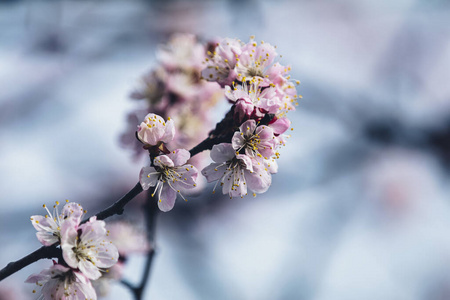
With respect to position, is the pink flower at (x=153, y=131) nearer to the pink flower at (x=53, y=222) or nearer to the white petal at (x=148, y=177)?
the white petal at (x=148, y=177)

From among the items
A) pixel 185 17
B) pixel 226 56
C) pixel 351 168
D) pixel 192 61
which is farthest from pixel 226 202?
pixel 226 56

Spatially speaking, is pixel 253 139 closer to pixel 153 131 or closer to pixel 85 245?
pixel 153 131

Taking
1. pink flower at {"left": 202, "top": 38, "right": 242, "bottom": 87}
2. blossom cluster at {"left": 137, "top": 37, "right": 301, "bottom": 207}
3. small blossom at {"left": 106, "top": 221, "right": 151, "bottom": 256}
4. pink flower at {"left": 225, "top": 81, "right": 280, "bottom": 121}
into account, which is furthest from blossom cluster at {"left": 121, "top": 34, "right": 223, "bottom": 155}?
pink flower at {"left": 225, "top": 81, "right": 280, "bottom": 121}

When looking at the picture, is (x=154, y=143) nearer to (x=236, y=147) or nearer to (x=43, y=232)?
(x=236, y=147)

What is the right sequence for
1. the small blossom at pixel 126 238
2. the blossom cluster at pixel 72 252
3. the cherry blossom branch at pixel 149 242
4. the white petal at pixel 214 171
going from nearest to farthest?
the blossom cluster at pixel 72 252 → the white petal at pixel 214 171 → the cherry blossom branch at pixel 149 242 → the small blossom at pixel 126 238

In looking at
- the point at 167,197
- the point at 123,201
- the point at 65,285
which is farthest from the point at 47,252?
the point at 167,197

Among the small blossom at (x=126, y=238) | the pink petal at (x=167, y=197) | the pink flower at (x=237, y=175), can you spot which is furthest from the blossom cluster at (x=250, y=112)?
the small blossom at (x=126, y=238)
